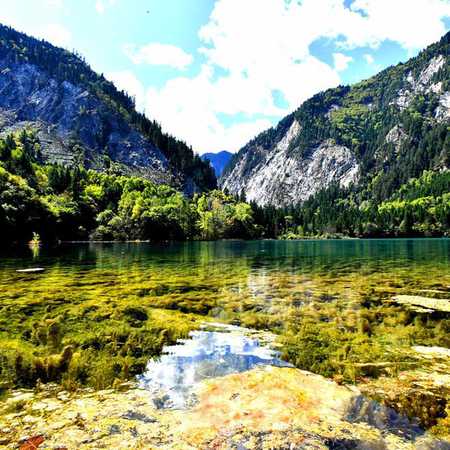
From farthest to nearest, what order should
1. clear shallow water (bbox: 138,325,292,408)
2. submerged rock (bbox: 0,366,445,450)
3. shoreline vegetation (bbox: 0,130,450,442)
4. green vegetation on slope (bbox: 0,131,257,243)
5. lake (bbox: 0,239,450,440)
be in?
green vegetation on slope (bbox: 0,131,257,243) → lake (bbox: 0,239,450,440) → shoreline vegetation (bbox: 0,130,450,442) → clear shallow water (bbox: 138,325,292,408) → submerged rock (bbox: 0,366,445,450)

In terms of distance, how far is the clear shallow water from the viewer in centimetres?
840

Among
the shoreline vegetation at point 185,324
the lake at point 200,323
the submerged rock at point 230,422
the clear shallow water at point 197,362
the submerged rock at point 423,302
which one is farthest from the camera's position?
the submerged rock at point 423,302

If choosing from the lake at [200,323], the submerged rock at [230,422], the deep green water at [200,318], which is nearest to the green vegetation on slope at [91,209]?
the deep green water at [200,318]

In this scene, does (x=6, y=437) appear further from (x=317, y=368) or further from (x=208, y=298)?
(x=208, y=298)

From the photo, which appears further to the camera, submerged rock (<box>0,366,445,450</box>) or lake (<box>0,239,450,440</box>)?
lake (<box>0,239,450,440</box>)

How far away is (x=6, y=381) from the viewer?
9000 millimetres

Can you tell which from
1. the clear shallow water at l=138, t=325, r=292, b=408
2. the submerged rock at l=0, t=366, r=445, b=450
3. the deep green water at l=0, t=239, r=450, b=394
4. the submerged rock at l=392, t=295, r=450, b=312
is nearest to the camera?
the submerged rock at l=0, t=366, r=445, b=450

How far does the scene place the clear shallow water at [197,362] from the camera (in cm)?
840

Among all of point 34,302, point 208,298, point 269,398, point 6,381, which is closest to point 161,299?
point 208,298

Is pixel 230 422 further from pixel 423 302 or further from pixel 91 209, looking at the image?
pixel 91 209

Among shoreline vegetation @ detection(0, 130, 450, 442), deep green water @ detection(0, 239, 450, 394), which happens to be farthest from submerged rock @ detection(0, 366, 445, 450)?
deep green water @ detection(0, 239, 450, 394)

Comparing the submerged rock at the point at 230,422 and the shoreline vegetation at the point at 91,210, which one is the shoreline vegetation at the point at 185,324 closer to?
the submerged rock at the point at 230,422

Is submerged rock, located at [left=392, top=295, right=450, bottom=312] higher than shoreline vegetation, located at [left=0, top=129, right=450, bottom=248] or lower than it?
lower

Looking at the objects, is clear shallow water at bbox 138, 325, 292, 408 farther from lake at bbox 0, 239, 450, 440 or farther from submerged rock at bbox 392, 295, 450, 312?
submerged rock at bbox 392, 295, 450, 312
